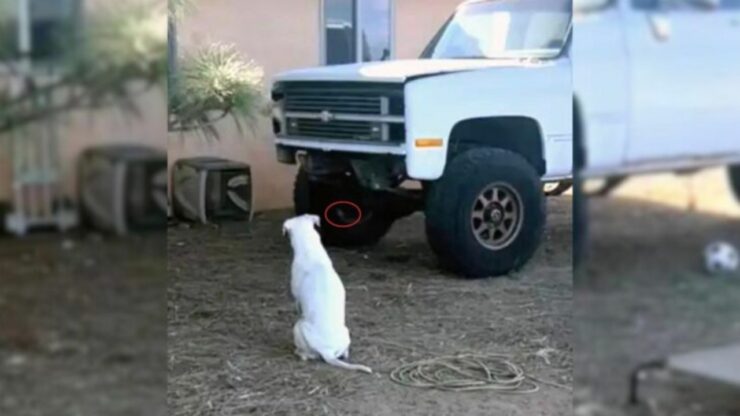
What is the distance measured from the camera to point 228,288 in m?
3.36

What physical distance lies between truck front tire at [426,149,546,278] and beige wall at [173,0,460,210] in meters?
0.75

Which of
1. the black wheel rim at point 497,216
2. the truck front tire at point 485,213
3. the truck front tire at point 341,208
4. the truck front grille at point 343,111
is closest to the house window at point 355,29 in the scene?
the truck front grille at point 343,111

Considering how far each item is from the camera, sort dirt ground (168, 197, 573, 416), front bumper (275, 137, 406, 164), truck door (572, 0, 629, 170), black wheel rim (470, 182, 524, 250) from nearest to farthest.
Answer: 1. truck door (572, 0, 629, 170)
2. dirt ground (168, 197, 573, 416)
3. front bumper (275, 137, 406, 164)
4. black wheel rim (470, 182, 524, 250)

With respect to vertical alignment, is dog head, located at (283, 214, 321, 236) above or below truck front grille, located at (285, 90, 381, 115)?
below

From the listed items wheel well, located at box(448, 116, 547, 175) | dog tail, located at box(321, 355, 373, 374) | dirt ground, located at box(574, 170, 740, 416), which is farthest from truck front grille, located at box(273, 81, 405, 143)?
dirt ground, located at box(574, 170, 740, 416)

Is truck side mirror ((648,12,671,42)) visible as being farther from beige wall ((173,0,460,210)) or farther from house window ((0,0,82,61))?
beige wall ((173,0,460,210))

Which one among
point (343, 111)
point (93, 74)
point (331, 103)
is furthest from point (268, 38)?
point (93, 74)

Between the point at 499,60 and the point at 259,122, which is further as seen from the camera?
the point at 499,60

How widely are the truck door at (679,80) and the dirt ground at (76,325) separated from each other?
0.73 meters

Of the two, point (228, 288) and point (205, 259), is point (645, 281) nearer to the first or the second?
point (205, 259)

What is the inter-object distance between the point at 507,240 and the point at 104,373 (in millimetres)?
3013

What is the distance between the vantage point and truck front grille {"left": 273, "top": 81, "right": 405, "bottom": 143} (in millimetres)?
3021

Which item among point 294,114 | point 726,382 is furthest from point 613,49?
point 294,114

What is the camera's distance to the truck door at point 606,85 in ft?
4.05
